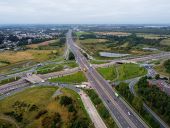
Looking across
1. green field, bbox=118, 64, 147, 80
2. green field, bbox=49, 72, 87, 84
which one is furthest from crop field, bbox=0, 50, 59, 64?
green field, bbox=118, 64, 147, 80

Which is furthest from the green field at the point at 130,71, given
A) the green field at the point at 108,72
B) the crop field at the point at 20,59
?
the crop field at the point at 20,59

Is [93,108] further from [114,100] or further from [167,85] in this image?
[167,85]

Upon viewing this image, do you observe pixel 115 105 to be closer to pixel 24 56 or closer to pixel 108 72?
pixel 108 72

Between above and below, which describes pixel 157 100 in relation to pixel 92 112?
above

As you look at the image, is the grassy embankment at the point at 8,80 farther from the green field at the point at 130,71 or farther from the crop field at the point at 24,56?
the green field at the point at 130,71

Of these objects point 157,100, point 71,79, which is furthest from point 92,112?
point 71,79

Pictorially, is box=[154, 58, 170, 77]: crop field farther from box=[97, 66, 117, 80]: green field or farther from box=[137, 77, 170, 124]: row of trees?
box=[137, 77, 170, 124]: row of trees

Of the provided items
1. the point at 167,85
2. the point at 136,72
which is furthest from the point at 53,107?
the point at 136,72
